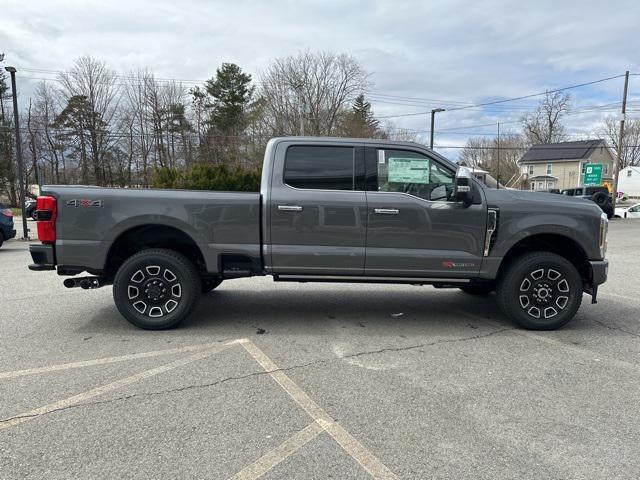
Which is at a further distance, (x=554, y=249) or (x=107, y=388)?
(x=554, y=249)

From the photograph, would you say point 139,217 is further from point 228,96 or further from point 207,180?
point 228,96

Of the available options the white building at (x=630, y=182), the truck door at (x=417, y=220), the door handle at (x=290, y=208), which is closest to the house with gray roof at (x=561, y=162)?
the white building at (x=630, y=182)

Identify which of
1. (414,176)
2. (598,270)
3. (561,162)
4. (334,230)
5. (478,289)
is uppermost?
(561,162)

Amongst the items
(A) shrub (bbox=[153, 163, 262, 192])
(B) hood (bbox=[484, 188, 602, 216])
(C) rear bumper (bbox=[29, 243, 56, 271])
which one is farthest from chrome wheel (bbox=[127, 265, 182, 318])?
(A) shrub (bbox=[153, 163, 262, 192])

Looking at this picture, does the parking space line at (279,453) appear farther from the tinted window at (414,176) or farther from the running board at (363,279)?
the tinted window at (414,176)

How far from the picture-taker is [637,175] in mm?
70125

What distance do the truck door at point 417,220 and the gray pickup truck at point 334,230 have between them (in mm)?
11

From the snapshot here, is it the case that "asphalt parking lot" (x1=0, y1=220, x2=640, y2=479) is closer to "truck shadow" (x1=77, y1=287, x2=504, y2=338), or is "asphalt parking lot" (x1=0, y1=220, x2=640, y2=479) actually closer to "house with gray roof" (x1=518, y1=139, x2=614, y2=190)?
"truck shadow" (x1=77, y1=287, x2=504, y2=338)

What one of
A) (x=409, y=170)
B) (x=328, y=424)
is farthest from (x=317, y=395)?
(x=409, y=170)

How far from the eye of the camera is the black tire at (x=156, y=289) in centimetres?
493

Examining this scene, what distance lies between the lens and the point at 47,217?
476cm

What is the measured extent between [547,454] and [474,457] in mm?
452

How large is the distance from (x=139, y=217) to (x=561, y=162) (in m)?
75.7

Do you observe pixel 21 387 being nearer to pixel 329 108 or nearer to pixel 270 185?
pixel 270 185
